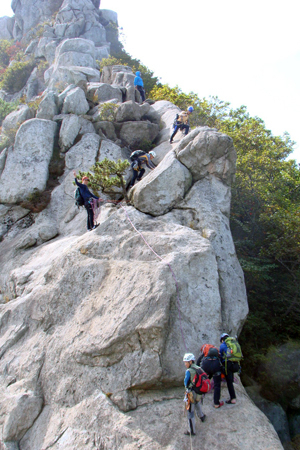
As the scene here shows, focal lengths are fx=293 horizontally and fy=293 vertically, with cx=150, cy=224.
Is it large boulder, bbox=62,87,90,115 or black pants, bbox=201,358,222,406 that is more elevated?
large boulder, bbox=62,87,90,115

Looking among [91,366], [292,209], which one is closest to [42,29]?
[292,209]

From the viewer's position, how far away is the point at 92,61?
40.1 m

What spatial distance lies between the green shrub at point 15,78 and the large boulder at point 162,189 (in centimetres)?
4167

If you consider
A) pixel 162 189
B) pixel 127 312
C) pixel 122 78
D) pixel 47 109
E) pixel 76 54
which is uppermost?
pixel 76 54

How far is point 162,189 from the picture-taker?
1359 cm

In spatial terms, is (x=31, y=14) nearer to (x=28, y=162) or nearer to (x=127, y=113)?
(x=127, y=113)

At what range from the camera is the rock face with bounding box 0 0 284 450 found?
26.6ft

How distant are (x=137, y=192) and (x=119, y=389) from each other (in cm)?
817

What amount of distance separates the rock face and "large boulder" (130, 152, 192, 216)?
0.05 metres

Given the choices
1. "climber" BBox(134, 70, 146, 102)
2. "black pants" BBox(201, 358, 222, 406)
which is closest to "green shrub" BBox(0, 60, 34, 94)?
"climber" BBox(134, 70, 146, 102)

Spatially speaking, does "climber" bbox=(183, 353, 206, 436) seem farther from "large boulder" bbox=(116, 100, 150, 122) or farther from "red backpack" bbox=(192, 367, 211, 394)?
"large boulder" bbox=(116, 100, 150, 122)

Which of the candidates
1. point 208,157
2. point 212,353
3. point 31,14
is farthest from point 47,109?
point 31,14

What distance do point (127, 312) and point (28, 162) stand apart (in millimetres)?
15479

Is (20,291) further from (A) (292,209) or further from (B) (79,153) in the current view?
(A) (292,209)
